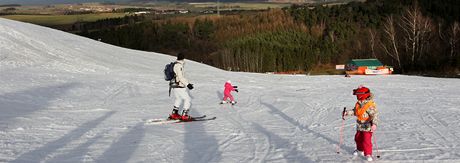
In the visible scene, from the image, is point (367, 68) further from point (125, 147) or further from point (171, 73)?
point (125, 147)

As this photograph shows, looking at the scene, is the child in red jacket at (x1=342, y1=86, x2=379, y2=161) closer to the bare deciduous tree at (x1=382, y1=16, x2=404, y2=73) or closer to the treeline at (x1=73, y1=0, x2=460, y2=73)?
the bare deciduous tree at (x1=382, y1=16, x2=404, y2=73)

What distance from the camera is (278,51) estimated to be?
90.7 m

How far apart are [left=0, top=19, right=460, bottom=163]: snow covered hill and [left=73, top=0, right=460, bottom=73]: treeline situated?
54028mm

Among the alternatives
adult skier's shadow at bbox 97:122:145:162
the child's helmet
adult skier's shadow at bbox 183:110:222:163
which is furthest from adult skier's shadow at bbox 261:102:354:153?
adult skier's shadow at bbox 97:122:145:162

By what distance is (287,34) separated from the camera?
106875 millimetres

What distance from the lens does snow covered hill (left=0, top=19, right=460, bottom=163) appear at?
849 cm

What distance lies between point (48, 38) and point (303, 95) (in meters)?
23.1

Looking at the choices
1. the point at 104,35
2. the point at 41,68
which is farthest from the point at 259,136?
the point at 104,35

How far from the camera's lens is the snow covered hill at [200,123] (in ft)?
27.9

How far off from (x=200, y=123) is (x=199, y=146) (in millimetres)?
3050

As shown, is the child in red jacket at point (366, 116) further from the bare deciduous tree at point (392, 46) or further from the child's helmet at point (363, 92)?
the bare deciduous tree at point (392, 46)

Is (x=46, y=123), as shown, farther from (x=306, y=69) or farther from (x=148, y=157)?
(x=306, y=69)

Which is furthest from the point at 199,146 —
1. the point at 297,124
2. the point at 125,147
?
the point at 297,124

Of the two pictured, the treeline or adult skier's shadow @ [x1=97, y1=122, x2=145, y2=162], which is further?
the treeline
